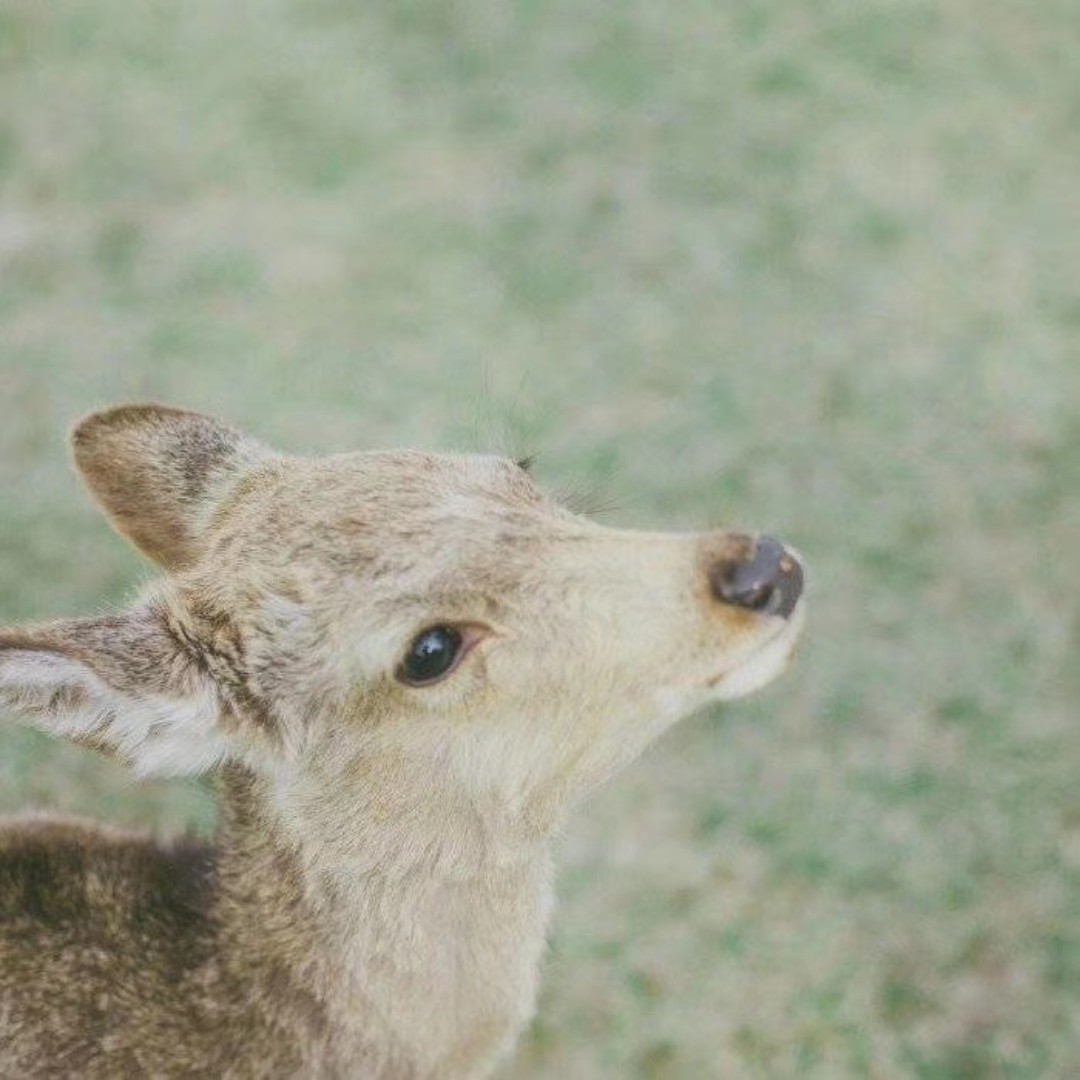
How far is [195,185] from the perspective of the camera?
720 centimetres

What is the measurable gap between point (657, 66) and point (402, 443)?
3280mm

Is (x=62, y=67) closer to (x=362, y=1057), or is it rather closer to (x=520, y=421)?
(x=520, y=421)

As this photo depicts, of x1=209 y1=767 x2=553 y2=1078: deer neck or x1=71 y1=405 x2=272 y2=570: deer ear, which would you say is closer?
x1=209 y1=767 x2=553 y2=1078: deer neck

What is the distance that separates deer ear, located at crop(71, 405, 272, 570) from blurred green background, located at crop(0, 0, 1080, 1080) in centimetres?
134

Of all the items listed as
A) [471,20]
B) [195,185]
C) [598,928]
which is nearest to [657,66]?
[471,20]

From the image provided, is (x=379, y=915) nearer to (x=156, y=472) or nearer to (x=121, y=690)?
(x=121, y=690)

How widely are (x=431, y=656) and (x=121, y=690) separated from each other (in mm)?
624

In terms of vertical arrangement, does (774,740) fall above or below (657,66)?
below

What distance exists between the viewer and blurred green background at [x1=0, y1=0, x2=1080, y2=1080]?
4523mm

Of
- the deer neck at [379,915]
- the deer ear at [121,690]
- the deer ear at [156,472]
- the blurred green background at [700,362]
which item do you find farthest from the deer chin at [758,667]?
the blurred green background at [700,362]

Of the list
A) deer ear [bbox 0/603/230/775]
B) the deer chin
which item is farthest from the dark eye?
the deer chin

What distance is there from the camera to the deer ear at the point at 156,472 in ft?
11.0

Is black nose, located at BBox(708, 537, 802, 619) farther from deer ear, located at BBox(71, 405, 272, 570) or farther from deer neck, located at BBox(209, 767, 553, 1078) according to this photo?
deer ear, located at BBox(71, 405, 272, 570)

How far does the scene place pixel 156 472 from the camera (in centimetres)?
337
